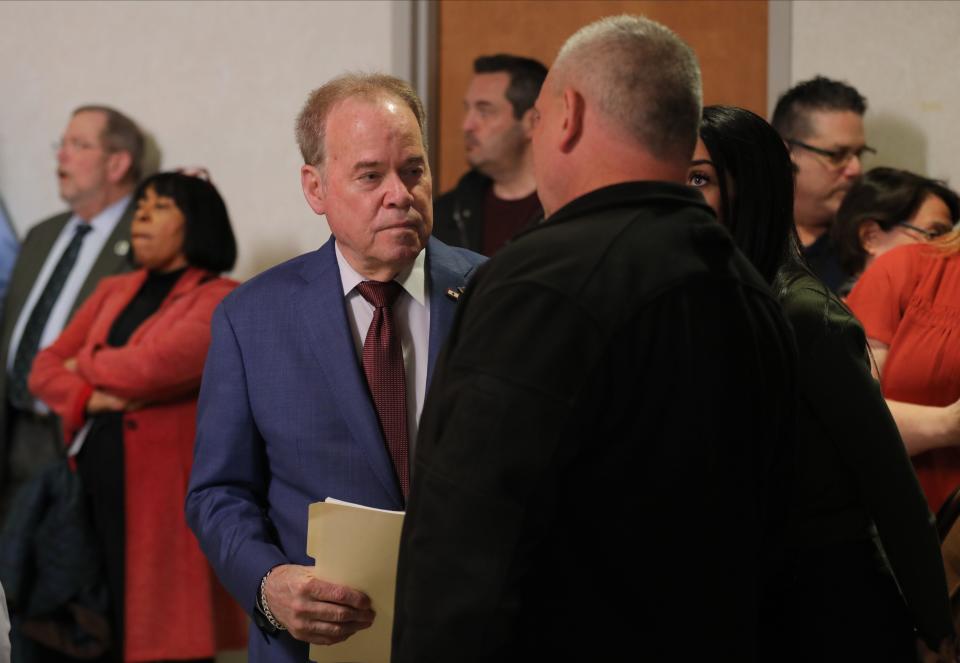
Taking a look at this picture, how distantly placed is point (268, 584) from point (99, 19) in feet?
11.9

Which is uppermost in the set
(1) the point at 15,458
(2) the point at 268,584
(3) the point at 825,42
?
(3) the point at 825,42

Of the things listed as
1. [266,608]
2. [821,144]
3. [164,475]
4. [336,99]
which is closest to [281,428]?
[266,608]

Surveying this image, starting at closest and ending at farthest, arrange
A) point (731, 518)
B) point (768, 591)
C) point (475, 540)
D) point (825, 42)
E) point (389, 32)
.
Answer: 1. point (475, 540)
2. point (731, 518)
3. point (768, 591)
4. point (825, 42)
5. point (389, 32)

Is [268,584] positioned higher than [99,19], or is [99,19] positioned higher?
[99,19]

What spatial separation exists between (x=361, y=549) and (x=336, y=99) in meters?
0.77

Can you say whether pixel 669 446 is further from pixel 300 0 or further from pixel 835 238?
pixel 300 0

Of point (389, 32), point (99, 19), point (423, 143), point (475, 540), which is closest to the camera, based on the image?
point (475, 540)

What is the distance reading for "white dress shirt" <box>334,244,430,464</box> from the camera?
2.06 meters

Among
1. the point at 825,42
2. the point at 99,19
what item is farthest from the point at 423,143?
the point at 99,19

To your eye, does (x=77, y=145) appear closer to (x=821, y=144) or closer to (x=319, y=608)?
(x=821, y=144)

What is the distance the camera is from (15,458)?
4.64 metres

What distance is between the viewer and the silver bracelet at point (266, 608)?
6.21 feet

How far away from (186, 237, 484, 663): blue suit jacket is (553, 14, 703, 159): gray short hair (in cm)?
67

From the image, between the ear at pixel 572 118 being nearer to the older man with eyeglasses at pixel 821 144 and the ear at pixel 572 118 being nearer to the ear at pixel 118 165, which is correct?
the older man with eyeglasses at pixel 821 144
